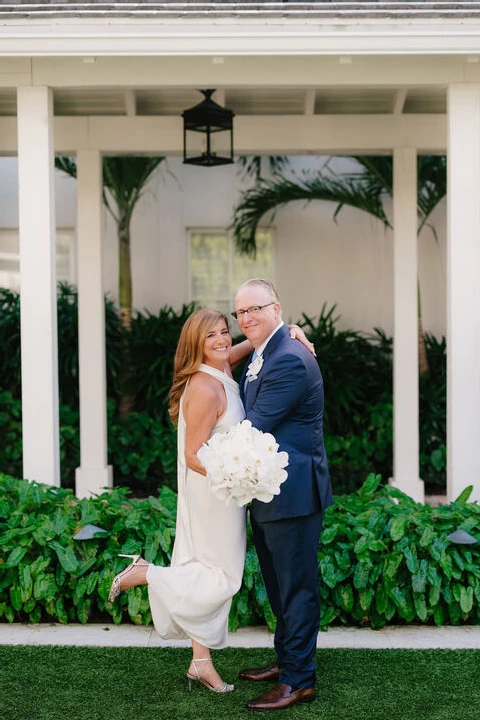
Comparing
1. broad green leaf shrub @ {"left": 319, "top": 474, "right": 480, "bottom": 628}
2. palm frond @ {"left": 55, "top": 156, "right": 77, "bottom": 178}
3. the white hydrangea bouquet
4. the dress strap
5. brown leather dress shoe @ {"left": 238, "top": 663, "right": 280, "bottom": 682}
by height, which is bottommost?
brown leather dress shoe @ {"left": 238, "top": 663, "right": 280, "bottom": 682}

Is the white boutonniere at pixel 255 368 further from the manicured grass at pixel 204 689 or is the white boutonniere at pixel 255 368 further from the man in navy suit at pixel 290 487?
the manicured grass at pixel 204 689

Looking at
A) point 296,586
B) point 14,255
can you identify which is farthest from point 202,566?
point 14,255

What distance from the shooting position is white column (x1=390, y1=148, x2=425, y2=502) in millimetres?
8734

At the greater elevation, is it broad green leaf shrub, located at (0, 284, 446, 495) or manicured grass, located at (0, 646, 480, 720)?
broad green leaf shrub, located at (0, 284, 446, 495)

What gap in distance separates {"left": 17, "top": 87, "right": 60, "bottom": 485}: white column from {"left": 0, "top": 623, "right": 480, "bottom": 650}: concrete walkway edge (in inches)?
63.9

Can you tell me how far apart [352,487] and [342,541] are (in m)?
4.64

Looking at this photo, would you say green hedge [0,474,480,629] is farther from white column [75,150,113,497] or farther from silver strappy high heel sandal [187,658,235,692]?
white column [75,150,113,497]

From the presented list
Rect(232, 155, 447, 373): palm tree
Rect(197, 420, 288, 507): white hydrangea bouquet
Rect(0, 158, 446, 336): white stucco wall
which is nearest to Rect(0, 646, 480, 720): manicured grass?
Rect(197, 420, 288, 507): white hydrangea bouquet

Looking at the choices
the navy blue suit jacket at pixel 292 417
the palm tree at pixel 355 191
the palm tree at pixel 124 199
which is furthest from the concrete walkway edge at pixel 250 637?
the palm tree at pixel 355 191

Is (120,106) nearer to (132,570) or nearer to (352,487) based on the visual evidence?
(352,487)

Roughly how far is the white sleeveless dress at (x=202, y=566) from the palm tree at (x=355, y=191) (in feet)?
21.8

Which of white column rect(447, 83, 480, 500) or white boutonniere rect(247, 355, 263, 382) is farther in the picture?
white column rect(447, 83, 480, 500)

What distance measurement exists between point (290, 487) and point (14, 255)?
9206 millimetres

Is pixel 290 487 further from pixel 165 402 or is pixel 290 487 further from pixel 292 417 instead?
pixel 165 402
